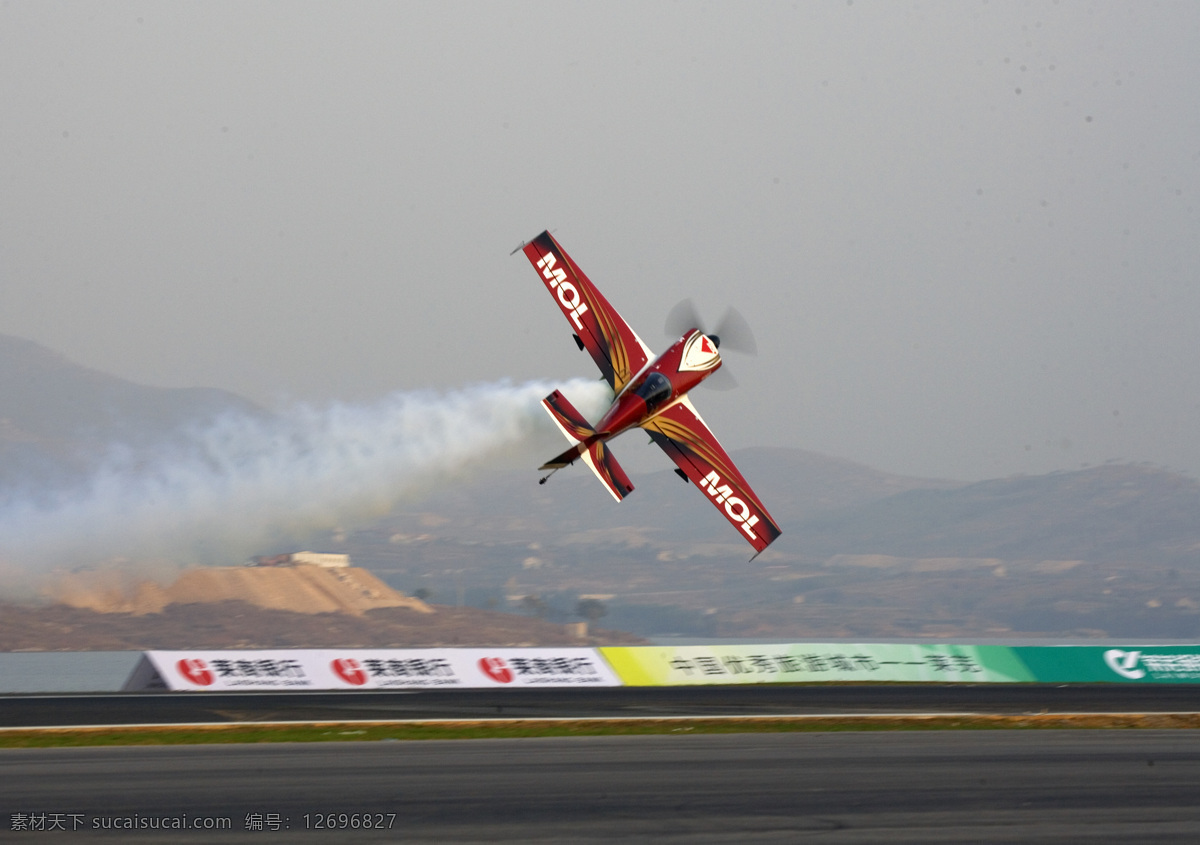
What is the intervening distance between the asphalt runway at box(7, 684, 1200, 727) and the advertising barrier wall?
123 centimetres

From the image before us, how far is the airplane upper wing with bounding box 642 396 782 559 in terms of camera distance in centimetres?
4081

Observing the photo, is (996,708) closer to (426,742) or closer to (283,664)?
(426,742)

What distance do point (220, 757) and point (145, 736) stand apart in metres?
4.44

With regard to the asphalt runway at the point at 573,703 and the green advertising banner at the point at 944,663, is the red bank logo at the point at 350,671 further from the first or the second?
the green advertising banner at the point at 944,663

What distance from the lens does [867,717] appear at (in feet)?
111

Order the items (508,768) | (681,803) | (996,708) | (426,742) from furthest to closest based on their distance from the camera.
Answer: (996,708) < (426,742) < (508,768) < (681,803)

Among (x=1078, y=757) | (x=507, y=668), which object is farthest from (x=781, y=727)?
(x=507, y=668)

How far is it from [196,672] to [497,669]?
10.2 metres

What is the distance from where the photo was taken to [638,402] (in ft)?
122

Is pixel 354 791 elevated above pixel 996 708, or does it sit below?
Answer: above

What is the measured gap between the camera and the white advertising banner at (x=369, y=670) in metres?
40.4

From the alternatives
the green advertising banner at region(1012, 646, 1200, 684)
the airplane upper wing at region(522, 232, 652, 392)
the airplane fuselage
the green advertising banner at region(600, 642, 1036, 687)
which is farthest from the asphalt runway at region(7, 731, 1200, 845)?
the green advertising banner at region(1012, 646, 1200, 684)

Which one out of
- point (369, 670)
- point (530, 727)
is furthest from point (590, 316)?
point (530, 727)

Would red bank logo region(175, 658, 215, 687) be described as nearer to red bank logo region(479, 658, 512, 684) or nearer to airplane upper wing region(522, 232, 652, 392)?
red bank logo region(479, 658, 512, 684)
